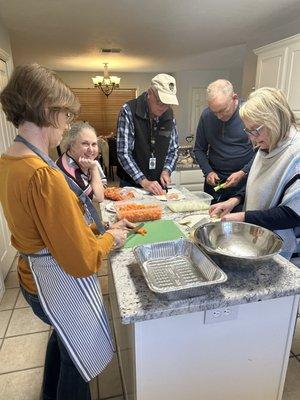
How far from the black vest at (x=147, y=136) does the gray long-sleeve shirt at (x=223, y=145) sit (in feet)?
1.26

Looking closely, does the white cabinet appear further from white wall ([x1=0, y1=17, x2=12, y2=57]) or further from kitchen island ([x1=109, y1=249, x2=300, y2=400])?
white wall ([x1=0, y1=17, x2=12, y2=57])

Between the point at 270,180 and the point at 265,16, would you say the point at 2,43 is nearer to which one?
the point at 265,16

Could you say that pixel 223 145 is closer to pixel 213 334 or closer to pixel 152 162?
pixel 152 162

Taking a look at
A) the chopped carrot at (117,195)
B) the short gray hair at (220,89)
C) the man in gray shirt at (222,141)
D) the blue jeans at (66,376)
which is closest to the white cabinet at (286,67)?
the man in gray shirt at (222,141)

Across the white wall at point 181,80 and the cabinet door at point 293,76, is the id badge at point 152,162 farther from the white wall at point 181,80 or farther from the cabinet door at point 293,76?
the white wall at point 181,80

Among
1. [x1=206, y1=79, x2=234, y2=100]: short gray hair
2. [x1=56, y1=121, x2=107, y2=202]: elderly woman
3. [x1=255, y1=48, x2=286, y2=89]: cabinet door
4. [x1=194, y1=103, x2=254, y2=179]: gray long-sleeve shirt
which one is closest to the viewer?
[x1=56, y1=121, x2=107, y2=202]: elderly woman

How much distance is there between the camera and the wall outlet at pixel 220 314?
0.88 m

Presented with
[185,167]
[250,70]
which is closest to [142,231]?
[185,167]

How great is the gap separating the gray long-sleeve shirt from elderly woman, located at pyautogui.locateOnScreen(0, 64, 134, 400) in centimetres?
153

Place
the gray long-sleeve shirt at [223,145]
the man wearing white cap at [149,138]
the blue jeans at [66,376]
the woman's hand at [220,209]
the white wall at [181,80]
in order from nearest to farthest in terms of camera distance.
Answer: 1. the blue jeans at [66,376]
2. the woman's hand at [220,209]
3. the man wearing white cap at [149,138]
4. the gray long-sleeve shirt at [223,145]
5. the white wall at [181,80]

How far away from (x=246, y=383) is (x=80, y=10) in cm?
302

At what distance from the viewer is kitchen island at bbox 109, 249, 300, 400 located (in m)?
0.84

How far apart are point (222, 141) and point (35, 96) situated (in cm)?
172

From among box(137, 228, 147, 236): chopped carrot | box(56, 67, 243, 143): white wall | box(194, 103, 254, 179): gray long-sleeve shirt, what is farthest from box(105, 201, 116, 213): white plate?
box(56, 67, 243, 143): white wall
